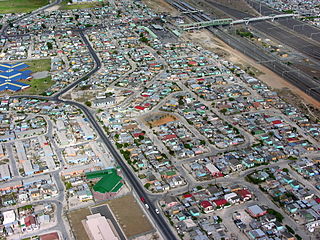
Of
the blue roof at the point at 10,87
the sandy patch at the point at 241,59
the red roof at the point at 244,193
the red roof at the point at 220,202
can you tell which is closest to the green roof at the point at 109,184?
the red roof at the point at 220,202

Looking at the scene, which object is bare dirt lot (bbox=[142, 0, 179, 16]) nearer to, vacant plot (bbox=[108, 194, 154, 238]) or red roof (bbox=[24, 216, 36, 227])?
vacant plot (bbox=[108, 194, 154, 238])

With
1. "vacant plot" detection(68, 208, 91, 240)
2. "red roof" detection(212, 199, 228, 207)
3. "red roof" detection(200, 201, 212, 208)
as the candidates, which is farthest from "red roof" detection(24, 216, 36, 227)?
"red roof" detection(212, 199, 228, 207)

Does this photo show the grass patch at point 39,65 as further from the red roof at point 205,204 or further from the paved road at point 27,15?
the red roof at point 205,204

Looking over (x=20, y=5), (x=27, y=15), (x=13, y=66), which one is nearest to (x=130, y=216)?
(x=13, y=66)

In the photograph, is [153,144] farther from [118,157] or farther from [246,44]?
[246,44]

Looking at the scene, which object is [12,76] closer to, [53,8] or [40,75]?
[40,75]

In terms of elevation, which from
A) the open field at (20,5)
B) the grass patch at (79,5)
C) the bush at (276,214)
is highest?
the open field at (20,5)
